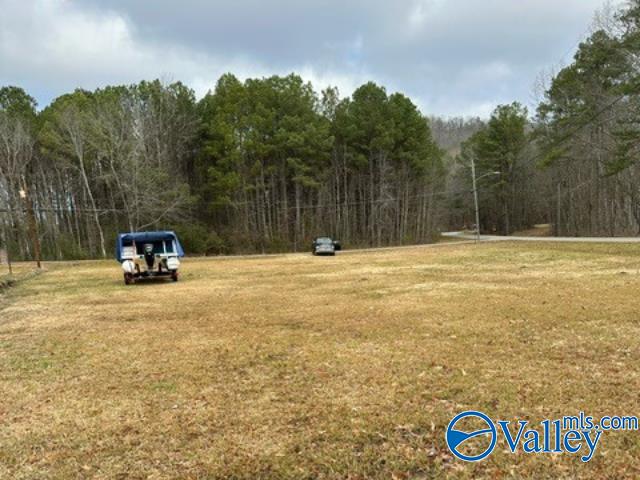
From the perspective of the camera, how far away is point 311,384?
13.7 ft

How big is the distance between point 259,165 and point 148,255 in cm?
2397

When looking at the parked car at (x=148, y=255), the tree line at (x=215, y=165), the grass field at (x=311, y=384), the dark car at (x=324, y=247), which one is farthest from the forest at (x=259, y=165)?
the grass field at (x=311, y=384)

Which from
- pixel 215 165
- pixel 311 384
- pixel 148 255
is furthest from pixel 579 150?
pixel 311 384

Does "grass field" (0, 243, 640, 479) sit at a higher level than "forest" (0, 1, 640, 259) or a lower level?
lower

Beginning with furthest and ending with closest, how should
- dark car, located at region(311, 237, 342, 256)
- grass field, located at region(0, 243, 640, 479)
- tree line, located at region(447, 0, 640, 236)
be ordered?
dark car, located at region(311, 237, 342, 256)
tree line, located at region(447, 0, 640, 236)
grass field, located at region(0, 243, 640, 479)

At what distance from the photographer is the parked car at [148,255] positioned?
14594 mm

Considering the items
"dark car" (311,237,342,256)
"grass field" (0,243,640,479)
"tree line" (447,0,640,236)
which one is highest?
"tree line" (447,0,640,236)

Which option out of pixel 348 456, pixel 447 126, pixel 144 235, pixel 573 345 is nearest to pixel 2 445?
pixel 348 456

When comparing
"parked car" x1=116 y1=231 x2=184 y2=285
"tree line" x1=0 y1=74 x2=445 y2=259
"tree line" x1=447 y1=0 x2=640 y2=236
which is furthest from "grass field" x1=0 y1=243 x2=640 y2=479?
"tree line" x1=0 y1=74 x2=445 y2=259

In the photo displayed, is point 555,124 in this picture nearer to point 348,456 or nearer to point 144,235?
point 144,235

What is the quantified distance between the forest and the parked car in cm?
1926

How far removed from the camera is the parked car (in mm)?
14594

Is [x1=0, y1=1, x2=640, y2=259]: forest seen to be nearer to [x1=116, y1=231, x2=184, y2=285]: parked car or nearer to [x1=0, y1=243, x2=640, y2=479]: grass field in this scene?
[x1=116, y1=231, x2=184, y2=285]: parked car

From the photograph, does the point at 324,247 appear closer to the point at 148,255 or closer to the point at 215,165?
the point at 215,165
